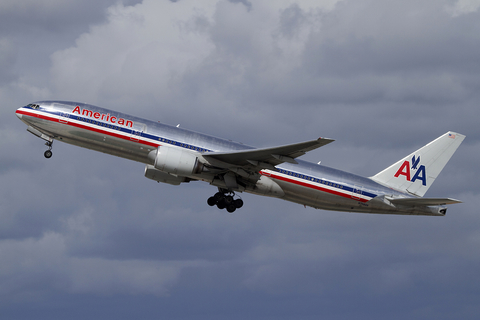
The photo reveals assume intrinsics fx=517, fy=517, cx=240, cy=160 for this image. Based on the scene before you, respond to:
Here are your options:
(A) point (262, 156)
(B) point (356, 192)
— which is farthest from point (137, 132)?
(B) point (356, 192)

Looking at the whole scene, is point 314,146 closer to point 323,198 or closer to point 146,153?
point 323,198

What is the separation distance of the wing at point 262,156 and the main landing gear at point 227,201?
4.36 m

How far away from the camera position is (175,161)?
35.4 meters

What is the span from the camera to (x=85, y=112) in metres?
36.9

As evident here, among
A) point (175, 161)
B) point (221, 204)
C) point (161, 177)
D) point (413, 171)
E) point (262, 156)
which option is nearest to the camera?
point (175, 161)

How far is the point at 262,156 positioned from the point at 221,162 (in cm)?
319

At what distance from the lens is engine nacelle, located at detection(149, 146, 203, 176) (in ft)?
116

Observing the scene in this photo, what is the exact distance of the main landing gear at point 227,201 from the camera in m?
41.4

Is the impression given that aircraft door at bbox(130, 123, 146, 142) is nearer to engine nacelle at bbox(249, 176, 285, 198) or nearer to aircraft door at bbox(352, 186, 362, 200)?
engine nacelle at bbox(249, 176, 285, 198)

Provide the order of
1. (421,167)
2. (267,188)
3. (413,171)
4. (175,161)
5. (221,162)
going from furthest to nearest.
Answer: (421,167) < (413,171) < (267,188) < (221,162) < (175,161)

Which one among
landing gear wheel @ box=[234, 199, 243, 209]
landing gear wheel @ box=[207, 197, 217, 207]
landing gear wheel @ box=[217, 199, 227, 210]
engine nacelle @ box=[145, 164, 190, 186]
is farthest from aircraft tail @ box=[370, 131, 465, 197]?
engine nacelle @ box=[145, 164, 190, 186]

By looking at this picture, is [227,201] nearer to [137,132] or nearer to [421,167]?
[137,132]

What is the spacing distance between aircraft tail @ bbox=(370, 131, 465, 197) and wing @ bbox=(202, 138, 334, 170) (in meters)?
11.5

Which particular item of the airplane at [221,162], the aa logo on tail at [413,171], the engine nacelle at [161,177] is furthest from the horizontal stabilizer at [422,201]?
the engine nacelle at [161,177]
